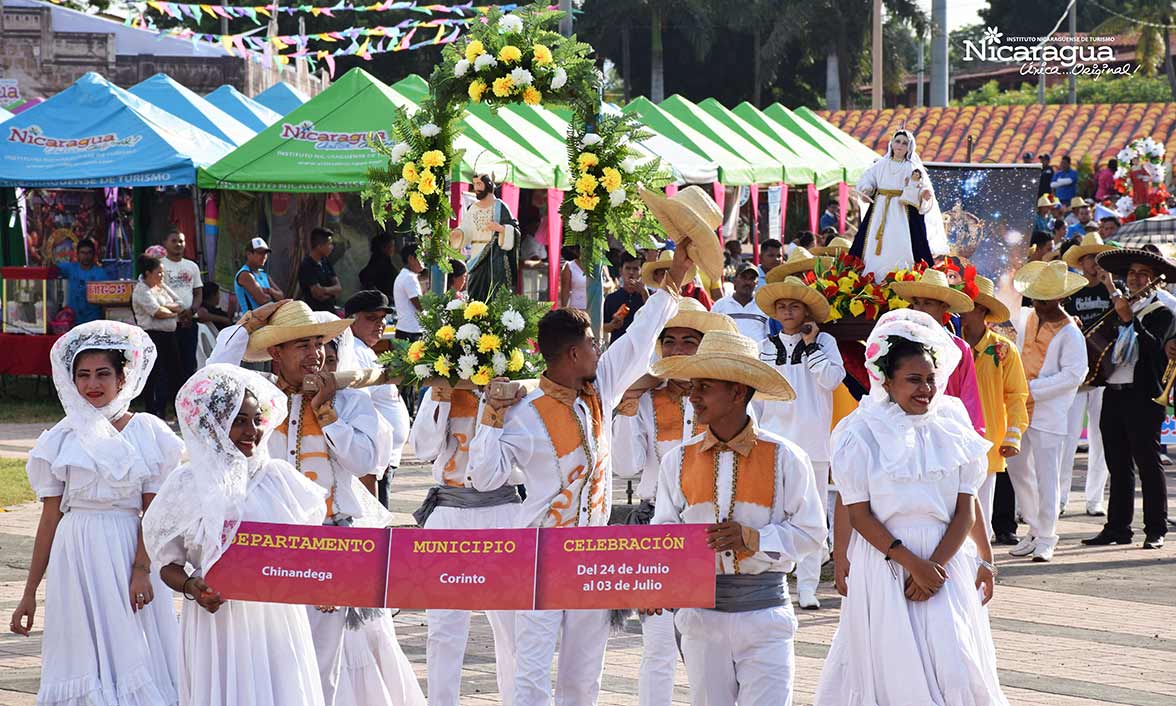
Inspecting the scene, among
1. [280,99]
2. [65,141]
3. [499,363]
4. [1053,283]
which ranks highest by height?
[280,99]

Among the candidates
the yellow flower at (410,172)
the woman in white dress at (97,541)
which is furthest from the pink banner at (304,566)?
the yellow flower at (410,172)

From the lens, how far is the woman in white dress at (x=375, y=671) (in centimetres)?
679

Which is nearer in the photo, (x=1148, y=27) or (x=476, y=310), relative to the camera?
(x=476, y=310)

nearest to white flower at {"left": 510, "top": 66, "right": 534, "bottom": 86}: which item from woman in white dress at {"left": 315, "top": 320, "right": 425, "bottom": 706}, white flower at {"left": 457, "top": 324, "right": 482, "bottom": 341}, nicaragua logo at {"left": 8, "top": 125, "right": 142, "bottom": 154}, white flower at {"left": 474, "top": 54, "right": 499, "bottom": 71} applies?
white flower at {"left": 474, "top": 54, "right": 499, "bottom": 71}

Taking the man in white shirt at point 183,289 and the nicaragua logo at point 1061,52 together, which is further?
the nicaragua logo at point 1061,52

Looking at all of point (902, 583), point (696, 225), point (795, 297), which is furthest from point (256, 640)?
point (795, 297)

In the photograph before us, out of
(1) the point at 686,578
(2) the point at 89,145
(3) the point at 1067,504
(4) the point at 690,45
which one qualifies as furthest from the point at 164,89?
(4) the point at 690,45

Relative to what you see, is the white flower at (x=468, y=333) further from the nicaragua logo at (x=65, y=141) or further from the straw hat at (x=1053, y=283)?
the nicaragua logo at (x=65, y=141)

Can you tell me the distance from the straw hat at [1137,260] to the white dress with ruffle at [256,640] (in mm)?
8277

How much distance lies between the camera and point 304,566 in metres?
5.74

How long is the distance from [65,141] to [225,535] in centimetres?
1650

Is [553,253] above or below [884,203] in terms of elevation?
above

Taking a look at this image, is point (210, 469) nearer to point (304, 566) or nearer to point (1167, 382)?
point (304, 566)

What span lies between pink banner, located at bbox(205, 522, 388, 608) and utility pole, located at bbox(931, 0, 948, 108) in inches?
1418
